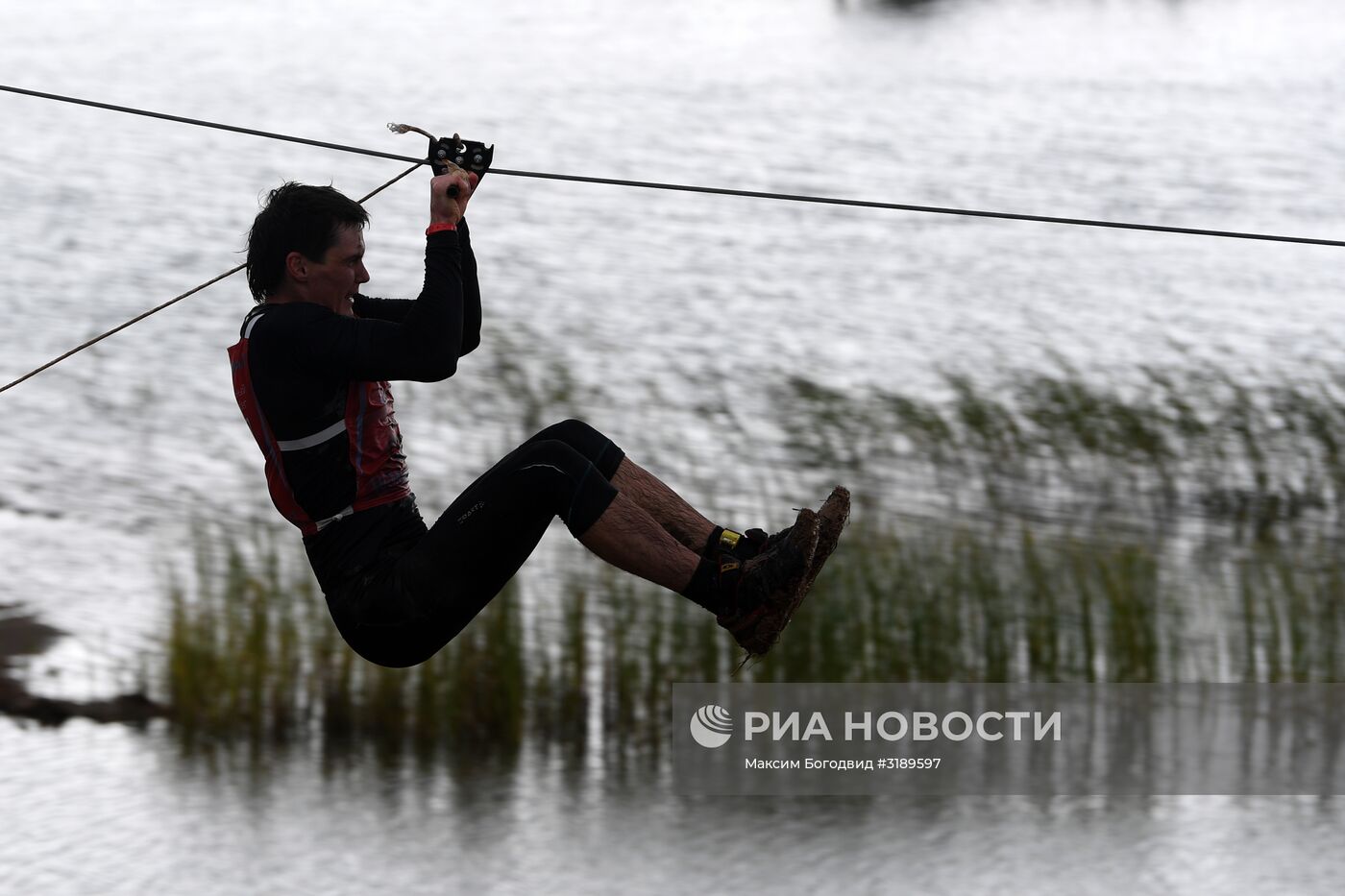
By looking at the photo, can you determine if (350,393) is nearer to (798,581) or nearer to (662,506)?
(662,506)

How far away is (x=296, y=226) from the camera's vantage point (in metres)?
3.67

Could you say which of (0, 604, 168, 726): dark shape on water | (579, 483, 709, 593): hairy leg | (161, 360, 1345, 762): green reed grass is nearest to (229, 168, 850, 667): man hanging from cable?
(579, 483, 709, 593): hairy leg

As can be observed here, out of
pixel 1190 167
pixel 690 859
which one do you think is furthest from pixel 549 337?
pixel 1190 167

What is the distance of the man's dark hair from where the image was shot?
3660 millimetres

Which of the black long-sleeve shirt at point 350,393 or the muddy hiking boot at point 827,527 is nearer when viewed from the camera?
the black long-sleeve shirt at point 350,393

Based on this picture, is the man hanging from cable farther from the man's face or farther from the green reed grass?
the green reed grass

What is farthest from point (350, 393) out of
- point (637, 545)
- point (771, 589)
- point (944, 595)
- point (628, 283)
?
point (628, 283)

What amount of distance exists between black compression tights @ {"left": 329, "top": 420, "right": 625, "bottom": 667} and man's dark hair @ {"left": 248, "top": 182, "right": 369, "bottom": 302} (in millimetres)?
714

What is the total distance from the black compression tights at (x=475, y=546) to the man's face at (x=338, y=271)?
59 centimetres

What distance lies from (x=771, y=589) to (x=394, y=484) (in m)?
1.05

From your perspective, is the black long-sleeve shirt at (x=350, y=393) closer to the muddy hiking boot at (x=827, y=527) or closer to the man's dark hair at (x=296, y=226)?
the man's dark hair at (x=296, y=226)

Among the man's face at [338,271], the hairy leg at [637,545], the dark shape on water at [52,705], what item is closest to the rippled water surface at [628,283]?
the dark shape on water at [52,705]

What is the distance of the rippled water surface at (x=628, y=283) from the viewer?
338 inches

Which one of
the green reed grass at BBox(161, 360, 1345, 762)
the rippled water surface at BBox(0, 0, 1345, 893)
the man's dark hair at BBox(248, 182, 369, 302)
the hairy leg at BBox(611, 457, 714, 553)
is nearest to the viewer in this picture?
the man's dark hair at BBox(248, 182, 369, 302)
